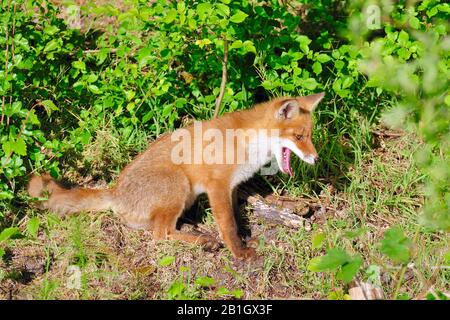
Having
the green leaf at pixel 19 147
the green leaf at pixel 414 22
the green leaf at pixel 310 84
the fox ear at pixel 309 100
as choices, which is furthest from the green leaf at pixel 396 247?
the green leaf at pixel 19 147

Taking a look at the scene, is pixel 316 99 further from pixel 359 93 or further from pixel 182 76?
pixel 182 76

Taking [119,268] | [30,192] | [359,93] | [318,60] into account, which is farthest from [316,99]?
[30,192]

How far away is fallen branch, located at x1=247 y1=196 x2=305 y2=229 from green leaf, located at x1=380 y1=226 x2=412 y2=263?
5.60ft

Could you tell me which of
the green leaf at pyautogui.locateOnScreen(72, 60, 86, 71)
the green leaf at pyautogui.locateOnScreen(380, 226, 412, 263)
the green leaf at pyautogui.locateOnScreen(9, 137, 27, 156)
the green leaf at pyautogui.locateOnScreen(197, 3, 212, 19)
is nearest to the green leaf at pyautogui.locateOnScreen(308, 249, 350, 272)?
the green leaf at pyautogui.locateOnScreen(380, 226, 412, 263)

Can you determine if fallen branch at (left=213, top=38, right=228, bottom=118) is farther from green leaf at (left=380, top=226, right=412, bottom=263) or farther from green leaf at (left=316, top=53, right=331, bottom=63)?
green leaf at (left=380, top=226, right=412, bottom=263)

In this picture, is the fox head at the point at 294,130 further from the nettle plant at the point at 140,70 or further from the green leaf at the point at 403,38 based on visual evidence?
the green leaf at the point at 403,38

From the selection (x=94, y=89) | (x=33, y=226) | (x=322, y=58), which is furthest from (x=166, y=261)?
(x=322, y=58)

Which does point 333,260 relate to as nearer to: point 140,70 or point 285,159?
point 285,159

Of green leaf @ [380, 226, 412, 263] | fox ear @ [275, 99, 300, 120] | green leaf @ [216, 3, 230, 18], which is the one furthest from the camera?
fox ear @ [275, 99, 300, 120]

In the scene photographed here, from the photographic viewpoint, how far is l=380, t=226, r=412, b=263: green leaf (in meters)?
3.81

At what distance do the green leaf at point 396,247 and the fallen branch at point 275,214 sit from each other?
1.71 metres

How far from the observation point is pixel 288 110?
538 cm

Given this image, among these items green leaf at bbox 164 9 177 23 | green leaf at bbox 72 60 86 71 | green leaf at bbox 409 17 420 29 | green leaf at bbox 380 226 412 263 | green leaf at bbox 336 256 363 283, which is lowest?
green leaf at bbox 336 256 363 283

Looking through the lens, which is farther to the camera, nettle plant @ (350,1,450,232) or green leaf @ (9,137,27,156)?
green leaf @ (9,137,27,156)
